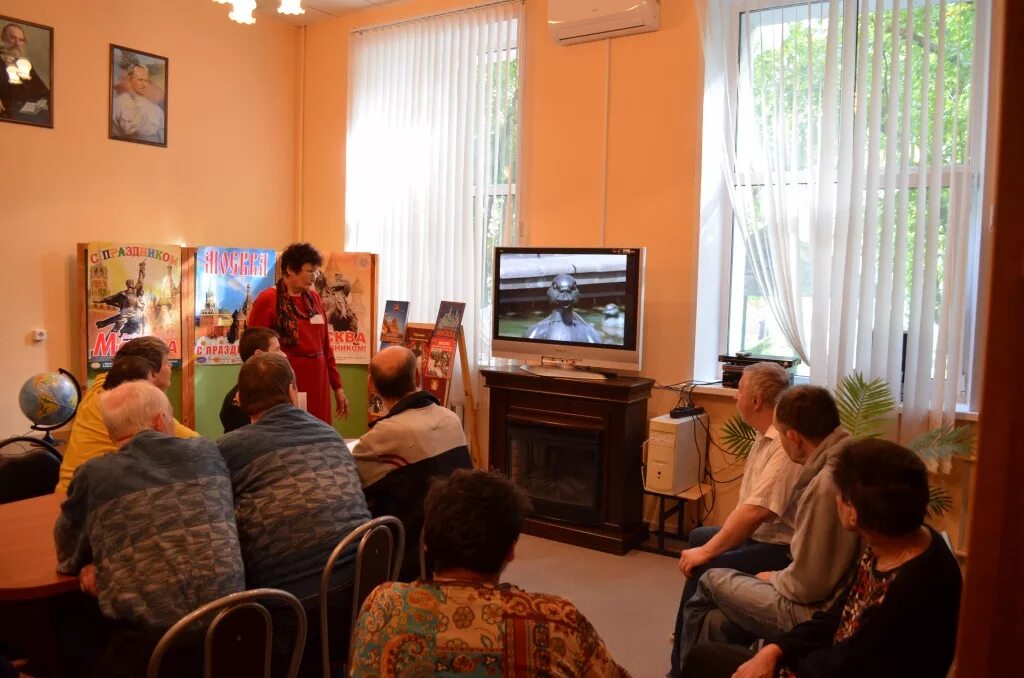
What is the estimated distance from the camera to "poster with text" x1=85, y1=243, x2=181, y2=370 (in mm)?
4766

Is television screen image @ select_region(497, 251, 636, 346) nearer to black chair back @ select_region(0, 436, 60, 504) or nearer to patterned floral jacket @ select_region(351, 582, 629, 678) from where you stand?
black chair back @ select_region(0, 436, 60, 504)

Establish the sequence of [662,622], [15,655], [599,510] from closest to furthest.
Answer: [15,655], [662,622], [599,510]

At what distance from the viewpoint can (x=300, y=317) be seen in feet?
14.2

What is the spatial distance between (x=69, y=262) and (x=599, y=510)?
367 cm

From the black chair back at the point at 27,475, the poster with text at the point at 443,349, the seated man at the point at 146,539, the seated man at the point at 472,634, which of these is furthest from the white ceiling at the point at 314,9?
the seated man at the point at 472,634

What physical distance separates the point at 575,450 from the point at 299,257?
1.94m

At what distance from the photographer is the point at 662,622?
11.6 ft

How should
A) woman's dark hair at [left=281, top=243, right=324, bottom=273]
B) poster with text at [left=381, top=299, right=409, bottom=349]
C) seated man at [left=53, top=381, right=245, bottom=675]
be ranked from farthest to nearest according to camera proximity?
1. poster with text at [left=381, top=299, right=409, bottom=349]
2. woman's dark hair at [left=281, top=243, right=324, bottom=273]
3. seated man at [left=53, top=381, right=245, bottom=675]

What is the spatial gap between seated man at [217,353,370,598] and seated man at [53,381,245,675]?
0.52 feet

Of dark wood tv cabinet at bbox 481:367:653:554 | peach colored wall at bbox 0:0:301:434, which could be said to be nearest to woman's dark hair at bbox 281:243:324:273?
dark wood tv cabinet at bbox 481:367:653:554

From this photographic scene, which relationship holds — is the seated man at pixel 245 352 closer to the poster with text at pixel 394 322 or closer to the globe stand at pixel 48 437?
the globe stand at pixel 48 437

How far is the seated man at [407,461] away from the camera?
8.23 ft

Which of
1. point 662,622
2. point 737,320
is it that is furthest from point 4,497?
point 737,320

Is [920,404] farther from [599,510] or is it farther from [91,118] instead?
[91,118]
